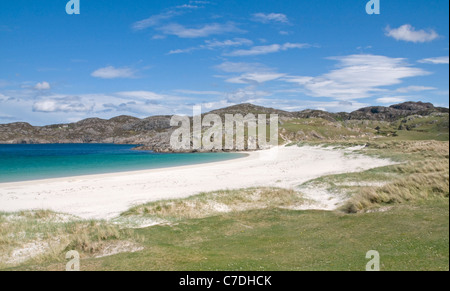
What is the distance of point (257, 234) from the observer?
53.6ft

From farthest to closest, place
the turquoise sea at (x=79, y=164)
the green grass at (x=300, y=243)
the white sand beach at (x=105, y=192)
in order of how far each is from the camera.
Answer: the turquoise sea at (x=79, y=164), the white sand beach at (x=105, y=192), the green grass at (x=300, y=243)

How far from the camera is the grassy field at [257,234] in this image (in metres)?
11.1

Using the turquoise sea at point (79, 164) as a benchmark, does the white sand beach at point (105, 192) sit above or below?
below

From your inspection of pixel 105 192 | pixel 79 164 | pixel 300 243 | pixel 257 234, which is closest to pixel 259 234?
pixel 257 234

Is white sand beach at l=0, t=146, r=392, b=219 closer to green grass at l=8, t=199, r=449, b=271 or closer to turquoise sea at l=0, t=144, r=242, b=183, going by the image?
green grass at l=8, t=199, r=449, b=271

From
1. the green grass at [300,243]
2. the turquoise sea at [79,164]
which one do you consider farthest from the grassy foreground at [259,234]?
the turquoise sea at [79,164]

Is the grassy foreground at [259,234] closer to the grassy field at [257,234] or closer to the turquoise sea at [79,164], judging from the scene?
the grassy field at [257,234]

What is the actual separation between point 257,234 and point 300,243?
3.10 m

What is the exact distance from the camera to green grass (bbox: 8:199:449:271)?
1067 centimetres

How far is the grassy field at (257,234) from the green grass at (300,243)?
0.04m

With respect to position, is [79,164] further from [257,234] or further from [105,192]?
[257,234]

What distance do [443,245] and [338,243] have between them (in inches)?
144
